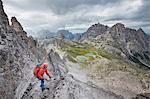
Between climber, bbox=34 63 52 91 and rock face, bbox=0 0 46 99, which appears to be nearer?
climber, bbox=34 63 52 91

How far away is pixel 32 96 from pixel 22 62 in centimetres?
2313

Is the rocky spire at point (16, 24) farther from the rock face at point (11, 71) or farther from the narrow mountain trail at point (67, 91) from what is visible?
the narrow mountain trail at point (67, 91)

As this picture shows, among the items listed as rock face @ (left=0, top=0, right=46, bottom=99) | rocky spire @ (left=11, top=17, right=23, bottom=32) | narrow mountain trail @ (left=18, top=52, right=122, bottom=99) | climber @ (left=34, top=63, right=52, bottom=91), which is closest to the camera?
narrow mountain trail @ (left=18, top=52, right=122, bottom=99)

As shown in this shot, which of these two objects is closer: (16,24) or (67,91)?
(67,91)

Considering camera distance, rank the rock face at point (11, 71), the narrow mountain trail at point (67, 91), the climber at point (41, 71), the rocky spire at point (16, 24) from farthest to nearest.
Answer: the rocky spire at point (16, 24)
the rock face at point (11, 71)
the climber at point (41, 71)
the narrow mountain trail at point (67, 91)

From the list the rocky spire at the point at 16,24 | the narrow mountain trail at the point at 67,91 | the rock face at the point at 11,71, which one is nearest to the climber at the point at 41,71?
the narrow mountain trail at the point at 67,91

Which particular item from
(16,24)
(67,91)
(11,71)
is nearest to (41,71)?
(67,91)

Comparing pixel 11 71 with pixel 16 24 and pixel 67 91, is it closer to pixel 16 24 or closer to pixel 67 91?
pixel 67 91

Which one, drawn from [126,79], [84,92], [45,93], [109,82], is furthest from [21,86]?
[126,79]

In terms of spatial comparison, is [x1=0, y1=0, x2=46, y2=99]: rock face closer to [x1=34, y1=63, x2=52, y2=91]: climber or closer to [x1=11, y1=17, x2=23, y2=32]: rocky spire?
[x1=34, y1=63, x2=52, y2=91]: climber

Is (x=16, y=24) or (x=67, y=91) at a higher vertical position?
(x=16, y=24)

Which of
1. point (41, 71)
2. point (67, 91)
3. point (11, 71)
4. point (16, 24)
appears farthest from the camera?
point (16, 24)

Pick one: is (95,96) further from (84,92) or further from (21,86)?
(21,86)

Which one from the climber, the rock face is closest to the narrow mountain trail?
the climber
